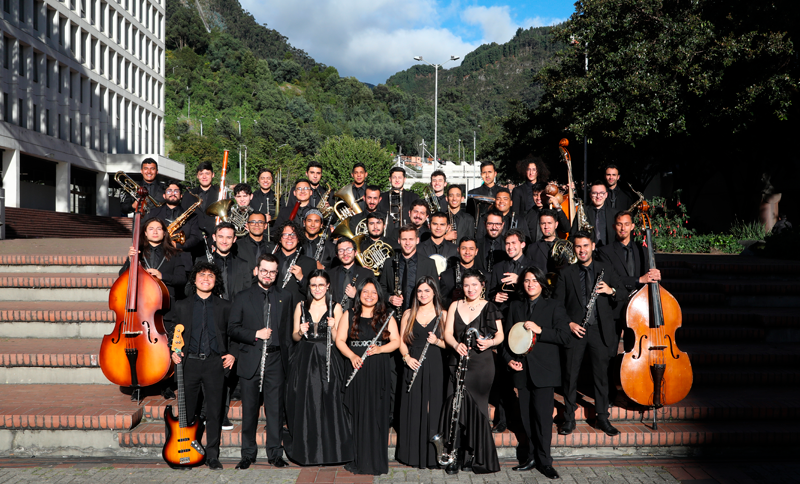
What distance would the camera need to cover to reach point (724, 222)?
820 inches

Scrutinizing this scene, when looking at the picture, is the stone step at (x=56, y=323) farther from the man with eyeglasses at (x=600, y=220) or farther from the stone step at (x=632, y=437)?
the man with eyeglasses at (x=600, y=220)

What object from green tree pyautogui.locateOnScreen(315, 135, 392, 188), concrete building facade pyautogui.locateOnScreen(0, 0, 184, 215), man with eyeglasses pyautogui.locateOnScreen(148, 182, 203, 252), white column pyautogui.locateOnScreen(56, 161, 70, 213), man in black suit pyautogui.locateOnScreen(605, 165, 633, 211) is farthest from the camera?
green tree pyautogui.locateOnScreen(315, 135, 392, 188)

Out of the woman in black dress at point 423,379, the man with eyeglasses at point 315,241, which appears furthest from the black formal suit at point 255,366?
the man with eyeglasses at point 315,241

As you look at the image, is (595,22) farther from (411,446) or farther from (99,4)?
(99,4)

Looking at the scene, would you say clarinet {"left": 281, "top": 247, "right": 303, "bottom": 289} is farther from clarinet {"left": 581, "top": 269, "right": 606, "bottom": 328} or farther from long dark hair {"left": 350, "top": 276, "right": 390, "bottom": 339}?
clarinet {"left": 581, "top": 269, "right": 606, "bottom": 328}

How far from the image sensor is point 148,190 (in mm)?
7551

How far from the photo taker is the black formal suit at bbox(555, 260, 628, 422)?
548 centimetres

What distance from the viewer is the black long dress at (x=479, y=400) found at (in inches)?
194

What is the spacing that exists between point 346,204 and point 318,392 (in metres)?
3.18

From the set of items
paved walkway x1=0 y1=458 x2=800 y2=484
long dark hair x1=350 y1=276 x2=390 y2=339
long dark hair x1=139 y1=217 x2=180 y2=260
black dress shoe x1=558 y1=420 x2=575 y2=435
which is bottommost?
paved walkway x1=0 y1=458 x2=800 y2=484

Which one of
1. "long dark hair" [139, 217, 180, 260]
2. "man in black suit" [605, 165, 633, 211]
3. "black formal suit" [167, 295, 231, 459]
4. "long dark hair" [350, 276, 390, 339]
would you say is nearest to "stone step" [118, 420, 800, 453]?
"black formal suit" [167, 295, 231, 459]

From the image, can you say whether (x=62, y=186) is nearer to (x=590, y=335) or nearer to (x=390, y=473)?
(x=390, y=473)

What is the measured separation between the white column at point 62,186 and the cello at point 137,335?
30419mm

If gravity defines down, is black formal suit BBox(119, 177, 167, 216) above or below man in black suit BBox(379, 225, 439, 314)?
Result: above
